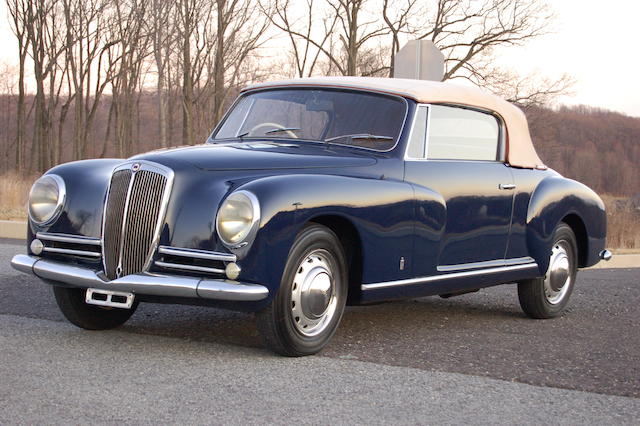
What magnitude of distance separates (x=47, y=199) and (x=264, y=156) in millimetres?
1351

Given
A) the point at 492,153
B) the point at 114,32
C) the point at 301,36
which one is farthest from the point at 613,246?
the point at 114,32

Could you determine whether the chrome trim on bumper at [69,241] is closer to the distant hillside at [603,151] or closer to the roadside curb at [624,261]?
the roadside curb at [624,261]

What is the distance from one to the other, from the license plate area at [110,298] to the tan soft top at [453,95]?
2281 millimetres

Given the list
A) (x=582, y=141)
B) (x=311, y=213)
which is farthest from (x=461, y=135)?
(x=582, y=141)

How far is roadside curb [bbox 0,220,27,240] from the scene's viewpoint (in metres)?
14.7

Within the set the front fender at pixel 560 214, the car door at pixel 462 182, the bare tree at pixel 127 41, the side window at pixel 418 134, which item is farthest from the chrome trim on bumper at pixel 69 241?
the bare tree at pixel 127 41

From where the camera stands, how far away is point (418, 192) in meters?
5.80

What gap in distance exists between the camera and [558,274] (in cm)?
737

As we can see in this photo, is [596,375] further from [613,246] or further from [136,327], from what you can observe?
[613,246]

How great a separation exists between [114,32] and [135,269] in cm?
3308

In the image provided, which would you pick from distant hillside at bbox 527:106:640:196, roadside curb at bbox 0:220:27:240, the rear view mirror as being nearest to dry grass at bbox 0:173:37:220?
roadside curb at bbox 0:220:27:240

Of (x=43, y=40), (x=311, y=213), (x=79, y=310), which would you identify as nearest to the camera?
(x=311, y=213)

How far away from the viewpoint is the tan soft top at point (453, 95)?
20.6ft

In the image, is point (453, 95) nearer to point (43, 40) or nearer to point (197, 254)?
point (197, 254)
